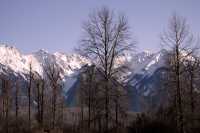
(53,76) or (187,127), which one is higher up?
(53,76)

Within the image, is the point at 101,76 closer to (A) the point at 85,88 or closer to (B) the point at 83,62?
(B) the point at 83,62

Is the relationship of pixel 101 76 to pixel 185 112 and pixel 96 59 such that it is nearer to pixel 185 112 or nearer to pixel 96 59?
pixel 96 59

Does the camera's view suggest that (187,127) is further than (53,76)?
No

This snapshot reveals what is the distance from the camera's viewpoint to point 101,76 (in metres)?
35.3

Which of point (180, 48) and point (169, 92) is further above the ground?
point (180, 48)

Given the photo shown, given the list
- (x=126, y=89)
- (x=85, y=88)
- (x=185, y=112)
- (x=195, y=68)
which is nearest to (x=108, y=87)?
(x=126, y=89)

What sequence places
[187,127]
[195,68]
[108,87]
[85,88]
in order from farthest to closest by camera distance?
[85,88]
[195,68]
[187,127]
[108,87]

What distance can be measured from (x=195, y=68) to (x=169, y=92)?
713 cm

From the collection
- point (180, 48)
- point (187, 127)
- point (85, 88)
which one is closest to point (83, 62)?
point (180, 48)

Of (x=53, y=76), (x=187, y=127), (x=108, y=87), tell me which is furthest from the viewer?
(x=53, y=76)

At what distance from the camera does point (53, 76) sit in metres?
49.1

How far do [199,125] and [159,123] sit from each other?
3.45m

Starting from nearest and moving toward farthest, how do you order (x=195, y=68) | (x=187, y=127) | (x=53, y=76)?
(x=187, y=127) < (x=195, y=68) < (x=53, y=76)

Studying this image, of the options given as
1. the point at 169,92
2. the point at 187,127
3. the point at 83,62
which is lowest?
the point at 187,127
